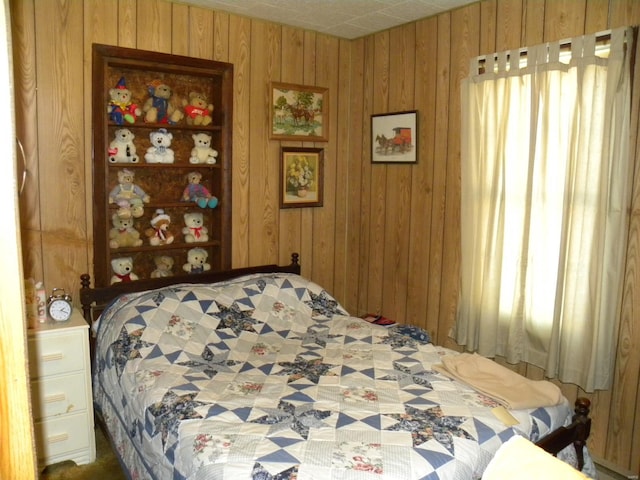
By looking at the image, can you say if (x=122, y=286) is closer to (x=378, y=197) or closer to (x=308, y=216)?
(x=308, y=216)

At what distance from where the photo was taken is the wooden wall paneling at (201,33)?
10.1 feet

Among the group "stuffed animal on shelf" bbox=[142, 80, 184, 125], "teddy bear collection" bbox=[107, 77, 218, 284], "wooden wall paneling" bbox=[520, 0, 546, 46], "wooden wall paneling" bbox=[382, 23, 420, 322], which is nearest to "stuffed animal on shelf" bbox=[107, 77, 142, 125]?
"teddy bear collection" bbox=[107, 77, 218, 284]

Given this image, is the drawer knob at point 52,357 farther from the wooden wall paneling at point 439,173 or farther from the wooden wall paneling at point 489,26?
the wooden wall paneling at point 489,26

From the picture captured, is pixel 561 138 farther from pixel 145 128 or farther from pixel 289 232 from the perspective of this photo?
pixel 145 128

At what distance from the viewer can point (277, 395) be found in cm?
212

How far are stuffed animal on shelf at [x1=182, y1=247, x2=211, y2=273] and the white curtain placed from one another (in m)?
1.65

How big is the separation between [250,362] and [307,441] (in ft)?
2.70

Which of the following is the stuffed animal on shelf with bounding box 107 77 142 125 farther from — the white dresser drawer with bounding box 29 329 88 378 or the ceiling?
the white dresser drawer with bounding box 29 329 88 378

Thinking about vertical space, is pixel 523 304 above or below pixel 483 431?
above

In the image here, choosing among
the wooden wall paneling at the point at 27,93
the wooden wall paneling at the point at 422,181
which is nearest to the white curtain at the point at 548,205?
the wooden wall paneling at the point at 422,181

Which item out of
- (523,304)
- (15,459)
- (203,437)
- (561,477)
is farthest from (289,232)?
(15,459)

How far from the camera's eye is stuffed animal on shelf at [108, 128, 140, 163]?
2.90 meters

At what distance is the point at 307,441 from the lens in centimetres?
175

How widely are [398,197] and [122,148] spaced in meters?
1.81
